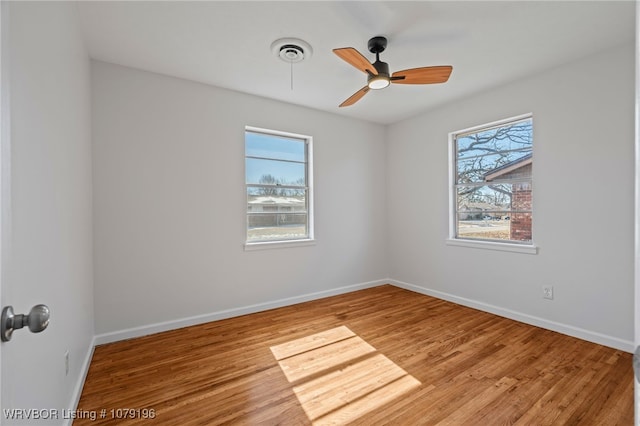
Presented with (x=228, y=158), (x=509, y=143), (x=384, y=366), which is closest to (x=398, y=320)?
(x=384, y=366)

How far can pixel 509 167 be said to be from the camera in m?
3.40

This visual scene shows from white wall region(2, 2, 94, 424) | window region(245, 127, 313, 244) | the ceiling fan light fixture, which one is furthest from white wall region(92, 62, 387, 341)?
the ceiling fan light fixture

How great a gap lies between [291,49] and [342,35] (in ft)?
1.50

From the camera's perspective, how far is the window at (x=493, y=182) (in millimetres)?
3262

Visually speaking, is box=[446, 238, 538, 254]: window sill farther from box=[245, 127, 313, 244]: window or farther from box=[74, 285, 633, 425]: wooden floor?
box=[245, 127, 313, 244]: window

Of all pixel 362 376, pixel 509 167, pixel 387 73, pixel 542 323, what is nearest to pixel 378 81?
pixel 387 73

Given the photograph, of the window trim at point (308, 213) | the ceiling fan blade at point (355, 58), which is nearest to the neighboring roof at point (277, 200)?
the window trim at point (308, 213)

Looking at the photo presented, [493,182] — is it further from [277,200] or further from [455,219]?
[277,200]

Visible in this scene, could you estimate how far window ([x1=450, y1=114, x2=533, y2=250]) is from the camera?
3262 mm

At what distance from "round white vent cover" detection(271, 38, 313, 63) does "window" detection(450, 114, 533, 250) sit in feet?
7.68

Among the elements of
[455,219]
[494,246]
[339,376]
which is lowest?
[339,376]

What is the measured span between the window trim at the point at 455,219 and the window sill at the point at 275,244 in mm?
1895

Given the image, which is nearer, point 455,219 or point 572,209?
point 572,209

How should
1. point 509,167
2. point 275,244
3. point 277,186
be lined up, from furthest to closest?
point 277,186 < point 275,244 < point 509,167
